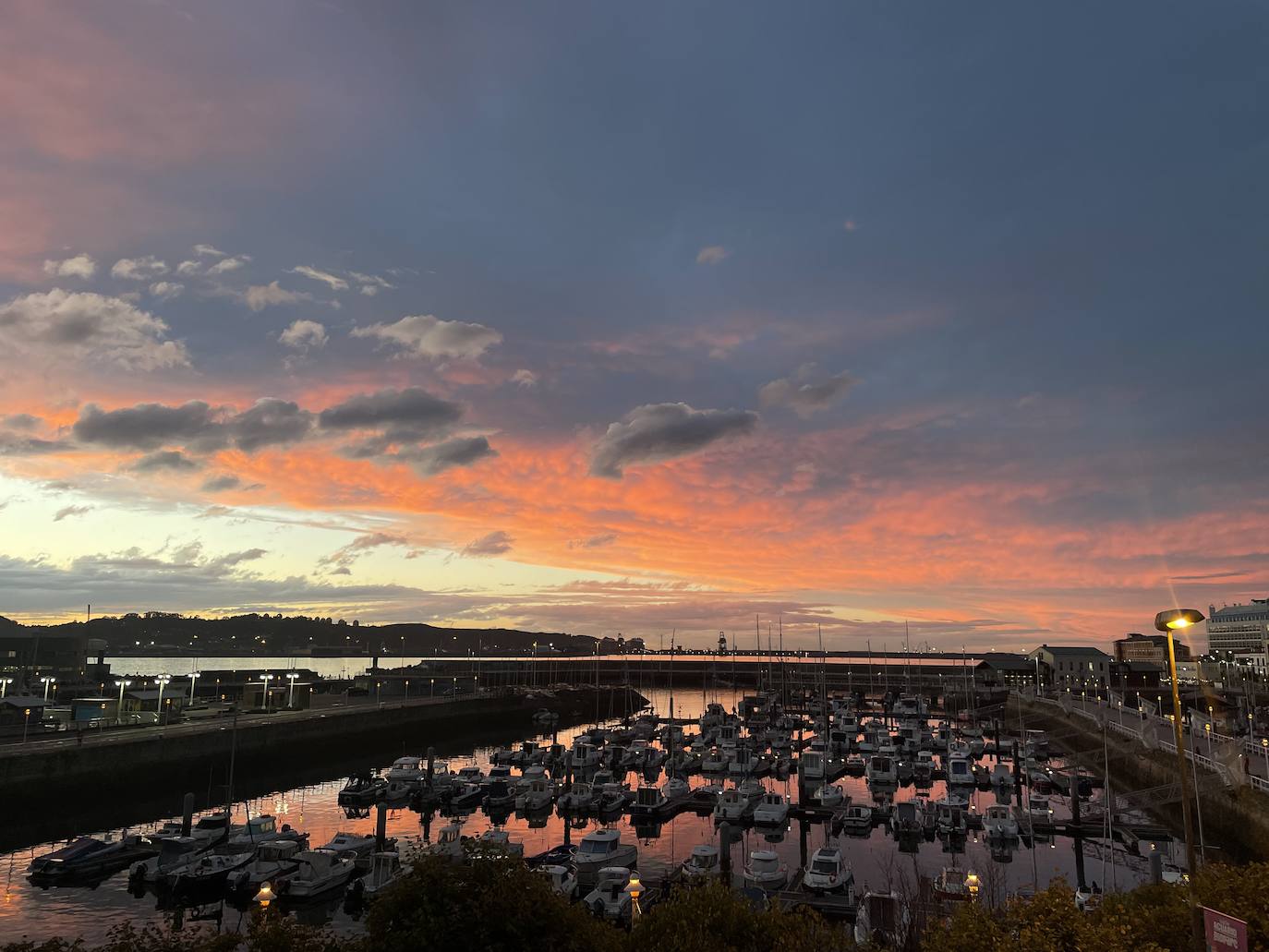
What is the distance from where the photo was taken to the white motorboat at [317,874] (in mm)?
45031

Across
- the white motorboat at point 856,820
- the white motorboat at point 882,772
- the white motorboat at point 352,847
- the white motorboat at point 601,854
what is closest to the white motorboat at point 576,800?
the white motorboat at point 601,854

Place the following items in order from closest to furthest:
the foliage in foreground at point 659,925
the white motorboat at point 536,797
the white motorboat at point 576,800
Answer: the foliage in foreground at point 659,925, the white motorboat at point 576,800, the white motorboat at point 536,797

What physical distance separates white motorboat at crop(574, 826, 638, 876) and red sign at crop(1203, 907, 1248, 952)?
132 ft

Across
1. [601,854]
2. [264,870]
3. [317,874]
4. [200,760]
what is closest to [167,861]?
[264,870]

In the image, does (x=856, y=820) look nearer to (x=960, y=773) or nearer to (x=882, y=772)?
(x=882, y=772)

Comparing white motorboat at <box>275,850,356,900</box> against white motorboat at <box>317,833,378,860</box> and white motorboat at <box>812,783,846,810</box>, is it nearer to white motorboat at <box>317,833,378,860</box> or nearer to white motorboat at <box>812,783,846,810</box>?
white motorboat at <box>317,833,378,860</box>

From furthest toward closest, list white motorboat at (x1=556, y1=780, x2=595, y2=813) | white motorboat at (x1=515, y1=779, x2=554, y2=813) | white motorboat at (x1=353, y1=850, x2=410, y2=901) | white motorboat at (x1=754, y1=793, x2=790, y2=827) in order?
white motorboat at (x1=515, y1=779, x2=554, y2=813) < white motorboat at (x1=556, y1=780, x2=595, y2=813) < white motorboat at (x1=754, y1=793, x2=790, y2=827) < white motorboat at (x1=353, y1=850, x2=410, y2=901)

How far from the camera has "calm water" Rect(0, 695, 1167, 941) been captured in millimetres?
42344

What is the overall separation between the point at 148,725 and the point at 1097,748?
10528 cm

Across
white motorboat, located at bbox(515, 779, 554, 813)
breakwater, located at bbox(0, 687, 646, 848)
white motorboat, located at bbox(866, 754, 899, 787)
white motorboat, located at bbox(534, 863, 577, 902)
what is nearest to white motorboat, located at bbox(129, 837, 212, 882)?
breakwater, located at bbox(0, 687, 646, 848)

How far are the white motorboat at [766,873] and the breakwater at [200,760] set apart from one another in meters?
42.2

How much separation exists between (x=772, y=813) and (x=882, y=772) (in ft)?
81.6

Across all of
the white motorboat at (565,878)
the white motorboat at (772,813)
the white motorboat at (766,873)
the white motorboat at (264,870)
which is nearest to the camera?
the white motorboat at (565,878)

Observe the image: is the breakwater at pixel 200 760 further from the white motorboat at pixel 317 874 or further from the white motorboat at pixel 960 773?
the white motorboat at pixel 960 773
